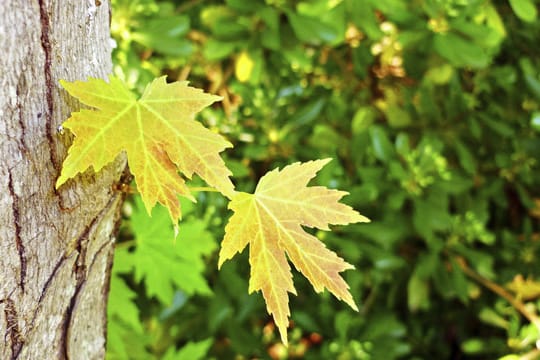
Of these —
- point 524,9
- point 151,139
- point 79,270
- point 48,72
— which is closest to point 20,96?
point 48,72

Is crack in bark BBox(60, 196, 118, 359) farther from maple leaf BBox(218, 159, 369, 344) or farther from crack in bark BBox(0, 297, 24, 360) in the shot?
maple leaf BBox(218, 159, 369, 344)

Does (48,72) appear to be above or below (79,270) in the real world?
above

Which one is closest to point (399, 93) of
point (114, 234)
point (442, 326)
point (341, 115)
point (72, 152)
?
point (341, 115)

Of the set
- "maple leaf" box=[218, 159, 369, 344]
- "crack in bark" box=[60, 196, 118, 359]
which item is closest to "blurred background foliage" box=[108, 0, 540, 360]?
"crack in bark" box=[60, 196, 118, 359]

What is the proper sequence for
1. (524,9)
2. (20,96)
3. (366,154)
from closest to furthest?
(20,96), (524,9), (366,154)

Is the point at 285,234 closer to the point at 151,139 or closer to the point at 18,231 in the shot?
the point at 151,139

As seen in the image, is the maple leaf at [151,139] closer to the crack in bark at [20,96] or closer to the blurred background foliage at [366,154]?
the crack in bark at [20,96]
